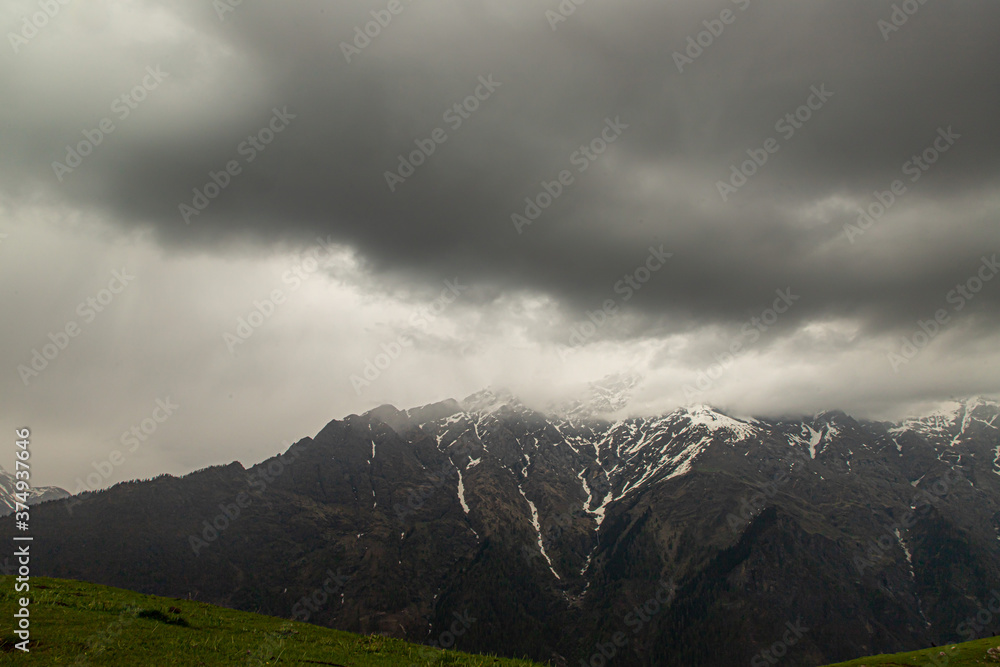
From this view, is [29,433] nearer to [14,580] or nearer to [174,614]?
[14,580]

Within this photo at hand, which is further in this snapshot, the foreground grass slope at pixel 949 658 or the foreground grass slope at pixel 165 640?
the foreground grass slope at pixel 949 658

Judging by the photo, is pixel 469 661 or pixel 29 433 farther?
pixel 29 433

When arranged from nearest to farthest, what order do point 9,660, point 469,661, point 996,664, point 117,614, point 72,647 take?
point 9,660 → point 72,647 → point 469,661 → point 117,614 → point 996,664

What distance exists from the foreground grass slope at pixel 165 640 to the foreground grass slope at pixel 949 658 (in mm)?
41682

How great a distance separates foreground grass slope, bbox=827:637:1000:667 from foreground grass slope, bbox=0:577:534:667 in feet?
137

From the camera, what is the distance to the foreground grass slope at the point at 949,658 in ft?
146

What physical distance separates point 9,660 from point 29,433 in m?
17.2

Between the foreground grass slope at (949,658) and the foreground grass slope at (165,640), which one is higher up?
the foreground grass slope at (165,640)

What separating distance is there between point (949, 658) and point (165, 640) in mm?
60350

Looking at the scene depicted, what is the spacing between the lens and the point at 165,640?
70.9 feet

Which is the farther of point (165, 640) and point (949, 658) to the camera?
point (949, 658)

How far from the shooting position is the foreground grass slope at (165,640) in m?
18.8

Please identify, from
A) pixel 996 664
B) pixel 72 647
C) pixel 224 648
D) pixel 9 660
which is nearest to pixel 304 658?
pixel 224 648

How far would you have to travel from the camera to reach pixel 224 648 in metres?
21.9
